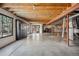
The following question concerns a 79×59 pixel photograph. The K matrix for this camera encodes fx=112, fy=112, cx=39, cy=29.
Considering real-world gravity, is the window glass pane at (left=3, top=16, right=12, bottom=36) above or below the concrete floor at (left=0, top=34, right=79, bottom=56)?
above

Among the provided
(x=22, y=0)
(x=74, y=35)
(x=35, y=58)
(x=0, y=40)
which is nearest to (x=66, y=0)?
(x=22, y=0)

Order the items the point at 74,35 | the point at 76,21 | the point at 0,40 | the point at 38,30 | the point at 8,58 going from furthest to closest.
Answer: the point at 38,30 → the point at 74,35 → the point at 76,21 → the point at 0,40 → the point at 8,58

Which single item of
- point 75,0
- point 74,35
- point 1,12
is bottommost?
point 74,35

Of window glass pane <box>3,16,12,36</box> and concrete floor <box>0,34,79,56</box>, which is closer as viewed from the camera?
concrete floor <box>0,34,79,56</box>

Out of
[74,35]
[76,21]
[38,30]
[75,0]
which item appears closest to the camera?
[75,0]

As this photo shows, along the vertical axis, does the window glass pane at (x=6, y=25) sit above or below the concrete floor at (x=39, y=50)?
above

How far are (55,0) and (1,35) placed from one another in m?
5.85

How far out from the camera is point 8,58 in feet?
5.85

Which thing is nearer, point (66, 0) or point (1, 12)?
point (66, 0)

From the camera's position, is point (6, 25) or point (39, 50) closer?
point (39, 50)

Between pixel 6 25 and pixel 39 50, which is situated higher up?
pixel 6 25

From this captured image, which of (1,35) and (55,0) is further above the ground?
(55,0)

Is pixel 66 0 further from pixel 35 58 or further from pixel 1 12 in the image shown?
pixel 1 12

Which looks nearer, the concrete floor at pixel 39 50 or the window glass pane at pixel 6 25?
the concrete floor at pixel 39 50
